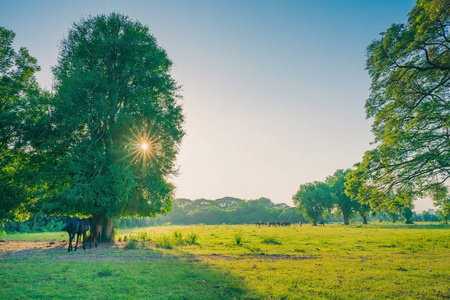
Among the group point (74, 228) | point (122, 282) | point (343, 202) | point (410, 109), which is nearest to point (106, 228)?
point (74, 228)

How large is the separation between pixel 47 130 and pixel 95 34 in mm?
8825

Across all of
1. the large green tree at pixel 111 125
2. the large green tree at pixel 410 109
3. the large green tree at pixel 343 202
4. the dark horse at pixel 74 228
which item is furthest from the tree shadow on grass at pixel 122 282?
the large green tree at pixel 343 202

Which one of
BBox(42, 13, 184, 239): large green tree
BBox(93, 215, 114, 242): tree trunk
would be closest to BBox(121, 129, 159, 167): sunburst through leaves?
BBox(42, 13, 184, 239): large green tree

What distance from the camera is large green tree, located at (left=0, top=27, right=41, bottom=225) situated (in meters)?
16.4

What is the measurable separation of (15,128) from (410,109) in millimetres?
27822

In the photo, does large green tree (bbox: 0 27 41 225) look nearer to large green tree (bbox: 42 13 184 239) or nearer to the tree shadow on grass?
large green tree (bbox: 42 13 184 239)

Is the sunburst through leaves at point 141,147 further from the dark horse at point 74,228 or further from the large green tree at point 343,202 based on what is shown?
the large green tree at point 343,202

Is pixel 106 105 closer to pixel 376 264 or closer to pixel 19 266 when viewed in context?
pixel 19 266

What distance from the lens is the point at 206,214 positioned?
348ft

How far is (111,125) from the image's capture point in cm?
1753

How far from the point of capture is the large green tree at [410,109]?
1343 cm

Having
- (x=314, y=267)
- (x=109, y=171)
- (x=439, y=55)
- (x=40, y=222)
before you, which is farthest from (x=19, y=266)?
(x=40, y=222)

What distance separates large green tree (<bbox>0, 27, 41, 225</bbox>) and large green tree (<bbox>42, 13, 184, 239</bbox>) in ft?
6.89

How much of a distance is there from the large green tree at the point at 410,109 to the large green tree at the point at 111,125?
51.2 ft
